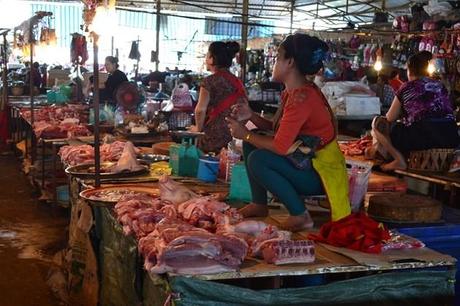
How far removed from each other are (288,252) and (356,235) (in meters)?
0.46

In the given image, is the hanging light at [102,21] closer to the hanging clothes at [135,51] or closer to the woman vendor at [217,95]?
the woman vendor at [217,95]

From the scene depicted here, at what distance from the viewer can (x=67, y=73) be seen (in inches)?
588

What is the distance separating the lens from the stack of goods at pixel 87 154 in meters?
5.34

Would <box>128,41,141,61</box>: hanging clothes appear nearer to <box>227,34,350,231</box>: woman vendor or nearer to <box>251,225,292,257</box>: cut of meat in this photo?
<box>227,34,350,231</box>: woman vendor

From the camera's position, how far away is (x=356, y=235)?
316 cm

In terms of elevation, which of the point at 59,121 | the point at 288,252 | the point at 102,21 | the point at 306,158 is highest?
the point at 102,21

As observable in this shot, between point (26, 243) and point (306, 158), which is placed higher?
point (306, 158)

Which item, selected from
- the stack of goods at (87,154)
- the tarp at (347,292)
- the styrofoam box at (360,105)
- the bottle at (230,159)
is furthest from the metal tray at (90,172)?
the styrofoam box at (360,105)

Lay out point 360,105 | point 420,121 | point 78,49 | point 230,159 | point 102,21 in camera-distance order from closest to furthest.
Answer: point 102,21
point 230,159
point 420,121
point 360,105
point 78,49

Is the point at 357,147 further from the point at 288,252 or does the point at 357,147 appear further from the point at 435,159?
the point at 288,252

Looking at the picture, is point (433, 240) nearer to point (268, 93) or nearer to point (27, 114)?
point (27, 114)

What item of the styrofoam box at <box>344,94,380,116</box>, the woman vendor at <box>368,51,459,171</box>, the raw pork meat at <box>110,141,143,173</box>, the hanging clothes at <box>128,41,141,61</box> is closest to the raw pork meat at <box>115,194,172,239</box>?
the raw pork meat at <box>110,141,143,173</box>

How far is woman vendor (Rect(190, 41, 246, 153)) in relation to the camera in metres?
5.56

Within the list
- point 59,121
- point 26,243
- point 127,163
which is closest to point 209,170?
point 127,163
